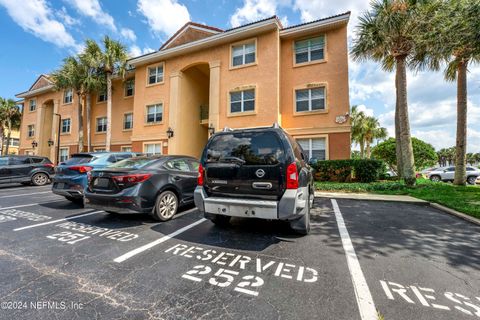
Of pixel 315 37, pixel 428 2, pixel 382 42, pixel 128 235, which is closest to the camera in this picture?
pixel 128 235

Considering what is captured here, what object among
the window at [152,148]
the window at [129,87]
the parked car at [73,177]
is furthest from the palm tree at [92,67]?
the parked car at [73,177]

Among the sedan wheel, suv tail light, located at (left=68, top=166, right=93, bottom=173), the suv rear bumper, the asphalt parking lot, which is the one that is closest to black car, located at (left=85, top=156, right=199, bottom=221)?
the sedan wheel

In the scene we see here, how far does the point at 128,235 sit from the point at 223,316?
9.54 ft

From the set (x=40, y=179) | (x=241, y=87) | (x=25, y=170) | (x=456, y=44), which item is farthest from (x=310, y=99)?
(x=25, y=170)

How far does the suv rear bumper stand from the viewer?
3.43 meters

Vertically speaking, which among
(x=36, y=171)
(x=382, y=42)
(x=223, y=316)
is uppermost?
(x=382, y=42)

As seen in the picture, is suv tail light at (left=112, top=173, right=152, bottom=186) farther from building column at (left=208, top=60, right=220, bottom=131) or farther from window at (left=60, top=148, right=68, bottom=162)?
window at (left=60, top=148, right=68, bottom=162)

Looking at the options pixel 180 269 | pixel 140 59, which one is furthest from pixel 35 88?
pixel 180 269

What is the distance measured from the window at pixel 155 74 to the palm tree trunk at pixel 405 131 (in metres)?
15.7

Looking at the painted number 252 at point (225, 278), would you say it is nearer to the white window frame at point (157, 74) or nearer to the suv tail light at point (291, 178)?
the suv tail light at point (291, 178)

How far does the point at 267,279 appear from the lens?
8.50 ft

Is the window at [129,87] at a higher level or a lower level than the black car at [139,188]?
higher

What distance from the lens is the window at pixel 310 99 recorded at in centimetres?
1255

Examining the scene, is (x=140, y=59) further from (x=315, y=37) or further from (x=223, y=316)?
(x=223, y=316)
